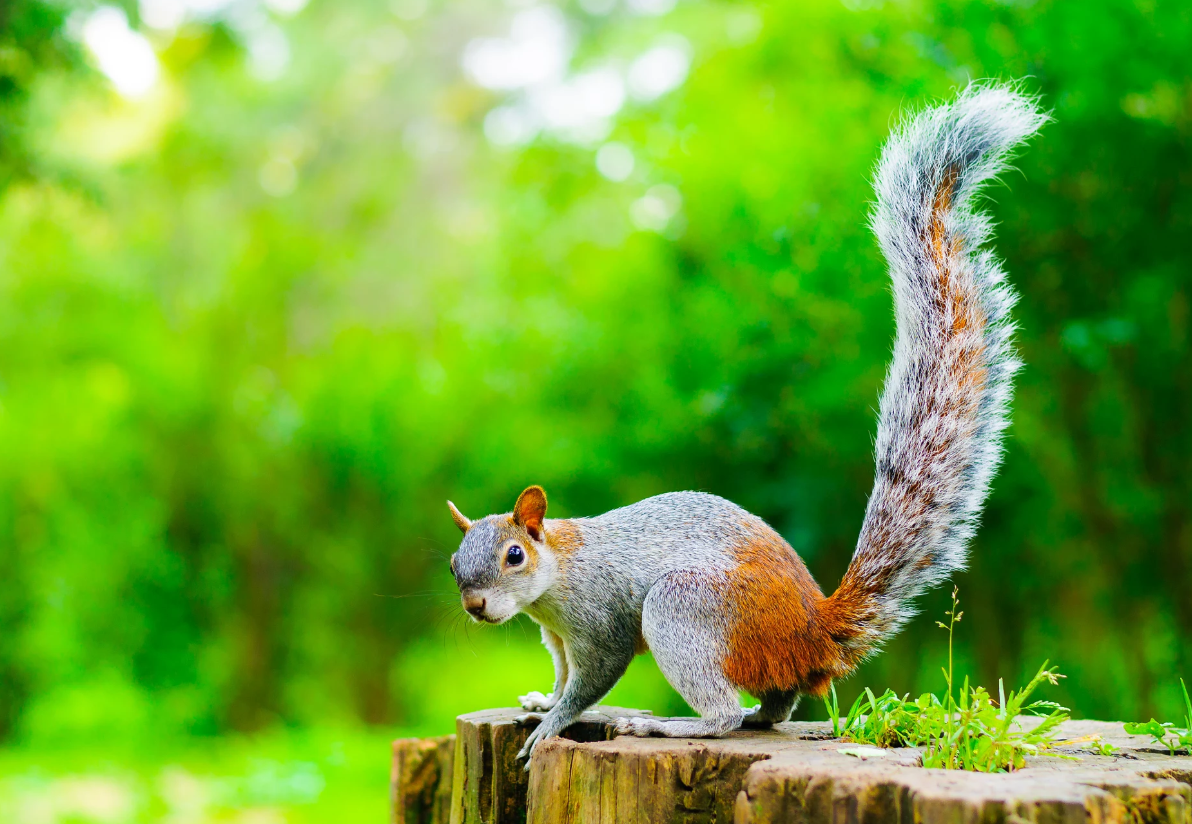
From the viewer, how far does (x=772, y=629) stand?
215cm

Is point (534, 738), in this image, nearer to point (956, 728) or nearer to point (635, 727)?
point (635, 727)

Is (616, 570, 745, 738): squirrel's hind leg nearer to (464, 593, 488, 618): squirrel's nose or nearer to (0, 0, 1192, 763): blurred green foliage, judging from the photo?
(464, 593, 488, 618): squirrel's nose

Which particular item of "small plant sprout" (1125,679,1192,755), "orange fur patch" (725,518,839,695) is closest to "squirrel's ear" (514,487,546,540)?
"orange fur patch" (725,518,839,695)

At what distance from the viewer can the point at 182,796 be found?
19.8 feet

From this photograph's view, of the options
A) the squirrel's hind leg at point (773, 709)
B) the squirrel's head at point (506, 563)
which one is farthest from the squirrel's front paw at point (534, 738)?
the squirrel's hind leg at point (773, 709)

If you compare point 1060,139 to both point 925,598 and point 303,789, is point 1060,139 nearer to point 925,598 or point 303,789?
point 925,598

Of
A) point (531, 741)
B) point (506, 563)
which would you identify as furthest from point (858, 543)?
point (531, 741)

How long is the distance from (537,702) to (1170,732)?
1.49m

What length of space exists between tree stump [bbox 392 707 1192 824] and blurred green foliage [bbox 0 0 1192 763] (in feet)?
1.38

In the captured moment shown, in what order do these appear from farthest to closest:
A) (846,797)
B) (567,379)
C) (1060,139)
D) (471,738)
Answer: (567,379)
(1060,139)
(471,738)
(846,797)

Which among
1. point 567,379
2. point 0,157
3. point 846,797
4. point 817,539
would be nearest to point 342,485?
point 567,379

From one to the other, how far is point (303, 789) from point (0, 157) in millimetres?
3846

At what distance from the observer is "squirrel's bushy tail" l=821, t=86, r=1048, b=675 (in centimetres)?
216

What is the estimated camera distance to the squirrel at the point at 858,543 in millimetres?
2143
